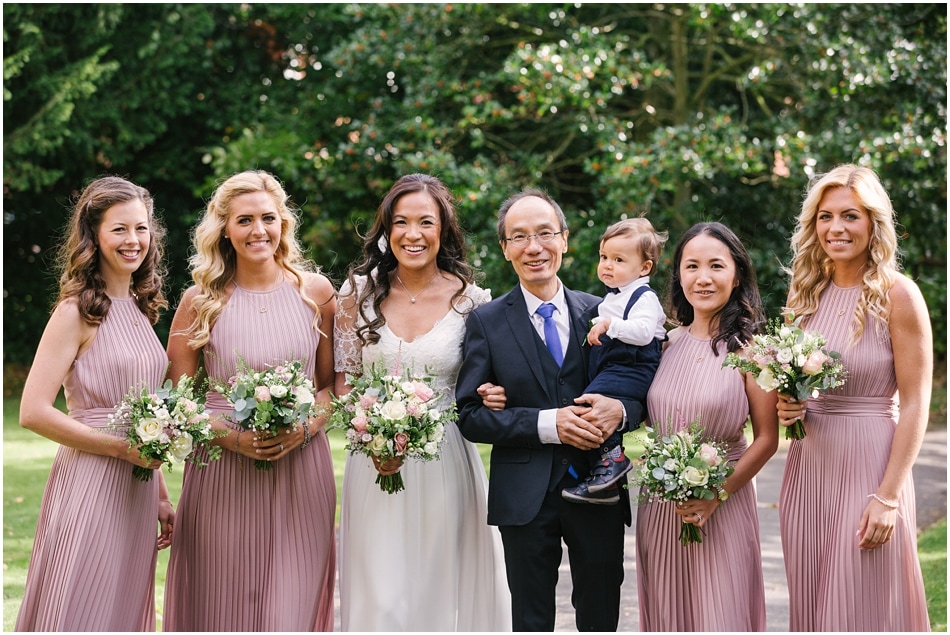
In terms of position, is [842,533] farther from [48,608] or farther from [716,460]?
[48,608]

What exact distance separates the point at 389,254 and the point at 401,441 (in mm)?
1242

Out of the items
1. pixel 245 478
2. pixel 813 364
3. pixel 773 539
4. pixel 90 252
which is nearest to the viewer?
pixel 813 364

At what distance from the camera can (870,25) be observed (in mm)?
13711

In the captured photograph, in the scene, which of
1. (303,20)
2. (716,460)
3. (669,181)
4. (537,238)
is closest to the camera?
(716,460)

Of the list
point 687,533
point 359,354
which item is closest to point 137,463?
point 359,354

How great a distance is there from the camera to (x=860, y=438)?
4.70 metres

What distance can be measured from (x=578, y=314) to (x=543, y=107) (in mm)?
9070

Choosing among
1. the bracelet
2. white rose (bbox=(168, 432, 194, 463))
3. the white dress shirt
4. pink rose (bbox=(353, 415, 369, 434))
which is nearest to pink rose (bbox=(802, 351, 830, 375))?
the bracelet

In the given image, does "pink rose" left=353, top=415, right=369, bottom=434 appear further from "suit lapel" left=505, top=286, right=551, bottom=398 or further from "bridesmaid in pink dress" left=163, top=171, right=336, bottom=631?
"suit lapel" left=505, top=286, right=551, bottom=398

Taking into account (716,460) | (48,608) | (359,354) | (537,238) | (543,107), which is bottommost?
(48,608)

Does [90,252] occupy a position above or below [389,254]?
below

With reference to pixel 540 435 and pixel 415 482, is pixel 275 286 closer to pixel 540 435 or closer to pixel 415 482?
pixel 415 482

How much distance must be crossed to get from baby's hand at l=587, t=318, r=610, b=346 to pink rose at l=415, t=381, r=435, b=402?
2.74 feet

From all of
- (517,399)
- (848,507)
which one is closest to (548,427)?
(517,399)
